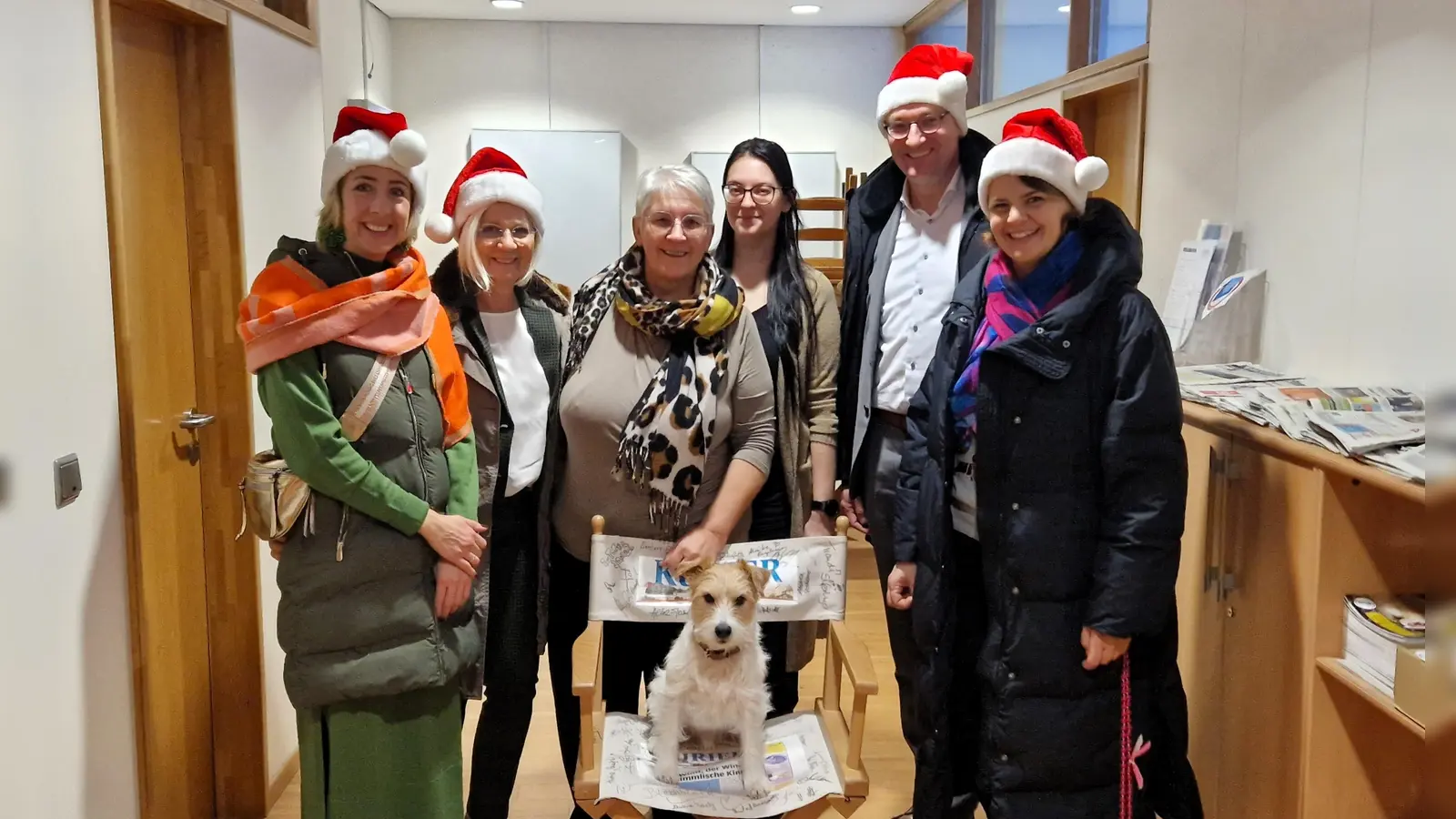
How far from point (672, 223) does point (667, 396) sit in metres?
0.32

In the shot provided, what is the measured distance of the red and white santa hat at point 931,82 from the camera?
2086mm

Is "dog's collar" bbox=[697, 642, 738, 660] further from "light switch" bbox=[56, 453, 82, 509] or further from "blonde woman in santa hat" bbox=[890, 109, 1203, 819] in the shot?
"light switch" bbox=[56, 453, 82, 509]

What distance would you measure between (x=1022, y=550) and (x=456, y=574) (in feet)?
3.08

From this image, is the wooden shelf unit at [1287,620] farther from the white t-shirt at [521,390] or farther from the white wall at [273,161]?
the white wall at [273,161]

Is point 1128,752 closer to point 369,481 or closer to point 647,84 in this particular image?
point 369,481

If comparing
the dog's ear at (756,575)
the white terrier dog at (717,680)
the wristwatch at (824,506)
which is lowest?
the white terrier dog at (717,680)

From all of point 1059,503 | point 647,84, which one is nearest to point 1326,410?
point 1059,503

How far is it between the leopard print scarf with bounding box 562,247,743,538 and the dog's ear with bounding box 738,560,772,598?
0.16 metres

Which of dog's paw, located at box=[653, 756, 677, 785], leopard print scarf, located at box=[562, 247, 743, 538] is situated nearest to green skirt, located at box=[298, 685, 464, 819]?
dog's paw, located at box=[653, 756, 677, 785]

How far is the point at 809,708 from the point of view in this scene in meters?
2.15

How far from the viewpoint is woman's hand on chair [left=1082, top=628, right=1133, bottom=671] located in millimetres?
1674

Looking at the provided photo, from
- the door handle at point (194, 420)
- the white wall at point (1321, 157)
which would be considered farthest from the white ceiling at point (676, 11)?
the door handle at point (194, 420)

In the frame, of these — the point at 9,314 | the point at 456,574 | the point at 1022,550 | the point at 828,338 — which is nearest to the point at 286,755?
the point at 456,574

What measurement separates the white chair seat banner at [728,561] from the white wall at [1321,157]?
3.17ft
